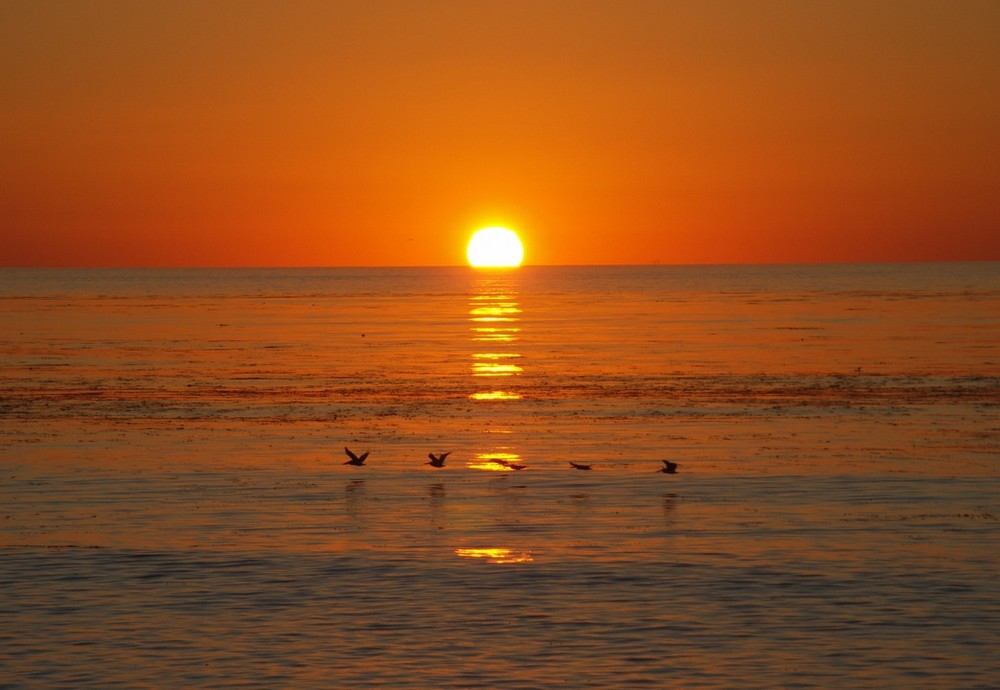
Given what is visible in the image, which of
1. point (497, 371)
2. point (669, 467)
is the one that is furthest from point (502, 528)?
point (497, 371)

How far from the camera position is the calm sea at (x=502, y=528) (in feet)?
52.8

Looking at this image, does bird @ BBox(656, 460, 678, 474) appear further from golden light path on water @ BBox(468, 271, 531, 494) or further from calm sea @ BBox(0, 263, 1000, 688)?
golden light path on water @ BBox(468, 271, 531, 494)

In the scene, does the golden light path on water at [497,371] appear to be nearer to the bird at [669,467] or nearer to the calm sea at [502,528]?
the calm sea at [502,528]

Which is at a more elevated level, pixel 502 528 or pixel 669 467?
pixel 669 467

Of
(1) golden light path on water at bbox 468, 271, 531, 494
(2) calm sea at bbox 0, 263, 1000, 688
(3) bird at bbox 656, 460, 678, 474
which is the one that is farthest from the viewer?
(1) golden light path on water at bbox 468, 271, 531, 494

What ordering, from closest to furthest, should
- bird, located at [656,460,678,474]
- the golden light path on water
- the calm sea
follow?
the calm sea, bird, located at [656,460,678,474], the golden light path on water

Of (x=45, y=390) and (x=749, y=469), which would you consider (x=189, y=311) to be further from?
(x=749, y=469)

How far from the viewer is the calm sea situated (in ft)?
52.8

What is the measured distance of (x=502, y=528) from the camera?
76.2 feet

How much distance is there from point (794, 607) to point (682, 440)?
1554cm

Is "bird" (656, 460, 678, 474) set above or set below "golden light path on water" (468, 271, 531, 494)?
below

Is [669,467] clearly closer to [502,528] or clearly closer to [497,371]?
[502,528]

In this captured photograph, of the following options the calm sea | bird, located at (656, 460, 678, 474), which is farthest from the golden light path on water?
bird, located at (656, 460, 678, 474)

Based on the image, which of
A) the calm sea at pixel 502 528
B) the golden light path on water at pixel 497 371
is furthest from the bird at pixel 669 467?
the golden light path on water at pixel 497 371
